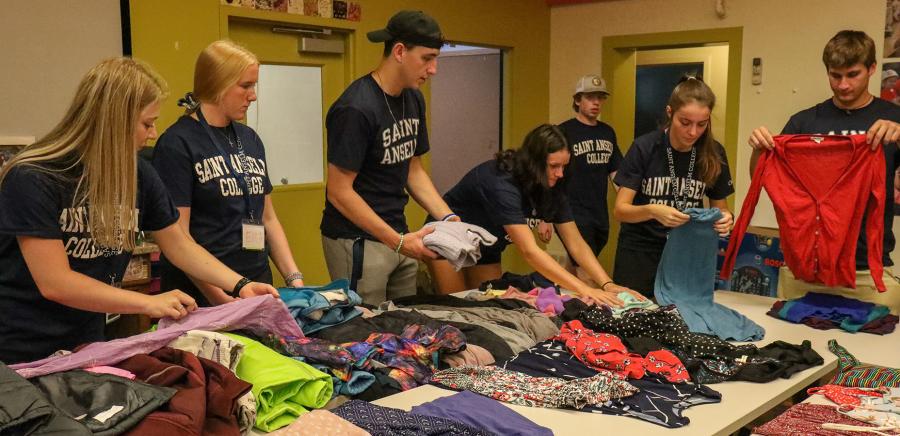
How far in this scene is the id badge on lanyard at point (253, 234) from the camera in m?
2.62

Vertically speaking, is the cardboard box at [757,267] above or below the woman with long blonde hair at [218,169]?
below

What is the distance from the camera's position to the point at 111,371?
1770mm

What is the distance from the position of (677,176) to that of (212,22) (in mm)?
2666

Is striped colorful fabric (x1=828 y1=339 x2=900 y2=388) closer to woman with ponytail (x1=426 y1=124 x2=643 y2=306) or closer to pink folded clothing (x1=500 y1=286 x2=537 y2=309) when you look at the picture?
woman with ponytail (x1=426 y1=124 x2=643 y2=306)

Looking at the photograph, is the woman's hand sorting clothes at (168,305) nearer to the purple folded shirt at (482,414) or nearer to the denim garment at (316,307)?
the denim garment at (316,307)

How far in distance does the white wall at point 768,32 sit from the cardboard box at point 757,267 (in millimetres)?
807

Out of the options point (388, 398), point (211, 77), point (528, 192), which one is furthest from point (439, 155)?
point (388, 398)

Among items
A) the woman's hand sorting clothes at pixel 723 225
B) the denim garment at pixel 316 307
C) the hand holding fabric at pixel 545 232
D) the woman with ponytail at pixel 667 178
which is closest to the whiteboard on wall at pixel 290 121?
the hand holding fabric at pixel 545 232

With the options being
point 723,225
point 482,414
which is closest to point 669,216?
point 723,225

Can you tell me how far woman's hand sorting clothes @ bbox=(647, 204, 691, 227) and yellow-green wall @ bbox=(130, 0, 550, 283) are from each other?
2619 millimetres

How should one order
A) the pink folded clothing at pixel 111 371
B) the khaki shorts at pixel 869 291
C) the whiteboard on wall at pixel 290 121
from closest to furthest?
the pink folded clothing at pixel 111 371 → the khaki shorts at pixel 869 291 → the whiteboard on wall at pixel 290 121

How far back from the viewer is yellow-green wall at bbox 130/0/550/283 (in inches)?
170

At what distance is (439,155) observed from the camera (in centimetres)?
702

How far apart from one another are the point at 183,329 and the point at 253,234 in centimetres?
70
